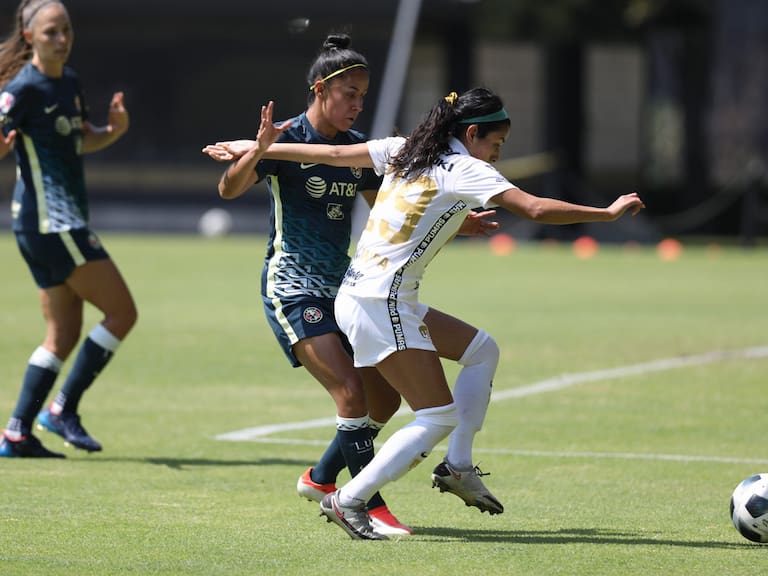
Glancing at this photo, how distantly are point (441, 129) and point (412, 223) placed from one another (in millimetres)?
422

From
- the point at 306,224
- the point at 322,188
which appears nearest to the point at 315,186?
the point at 322,188

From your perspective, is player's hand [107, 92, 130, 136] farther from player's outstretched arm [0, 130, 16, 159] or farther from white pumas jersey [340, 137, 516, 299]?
white pumas jersey [340, 137, 516, 299]

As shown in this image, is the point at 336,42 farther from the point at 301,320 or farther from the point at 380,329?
the point at 380,329

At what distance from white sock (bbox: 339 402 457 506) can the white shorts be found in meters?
0.30

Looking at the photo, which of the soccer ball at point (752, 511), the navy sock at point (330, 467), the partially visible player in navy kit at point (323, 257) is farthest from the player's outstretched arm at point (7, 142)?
the soccer ball at point (752, 511)

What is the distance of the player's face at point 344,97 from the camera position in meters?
6.71

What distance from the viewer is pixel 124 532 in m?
6.32

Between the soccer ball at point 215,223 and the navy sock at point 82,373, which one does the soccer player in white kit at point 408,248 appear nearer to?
the navy sock at point 82,373

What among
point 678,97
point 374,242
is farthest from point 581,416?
point 678,97

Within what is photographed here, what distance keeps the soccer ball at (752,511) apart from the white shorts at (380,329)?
150 cm

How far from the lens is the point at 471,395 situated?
6.70 meters

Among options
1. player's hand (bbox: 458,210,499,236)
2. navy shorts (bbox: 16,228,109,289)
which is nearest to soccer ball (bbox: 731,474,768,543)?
player's hand (bbox: 458,210,499,236)

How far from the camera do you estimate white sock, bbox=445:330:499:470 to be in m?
6.68

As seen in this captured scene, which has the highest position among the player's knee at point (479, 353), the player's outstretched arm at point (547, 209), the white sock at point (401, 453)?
the player's outstretched arm at point (547, 209)
